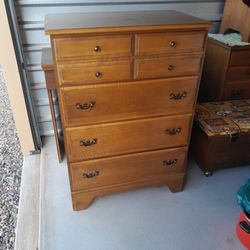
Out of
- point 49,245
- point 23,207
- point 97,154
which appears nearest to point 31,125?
point 23,207

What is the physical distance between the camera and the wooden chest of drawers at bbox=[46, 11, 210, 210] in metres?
1.22

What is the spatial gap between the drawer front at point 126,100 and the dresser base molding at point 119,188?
500mm

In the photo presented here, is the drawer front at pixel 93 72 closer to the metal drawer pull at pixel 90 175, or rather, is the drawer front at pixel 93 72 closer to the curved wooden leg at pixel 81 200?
the metal drawer pull at pixel 90 175

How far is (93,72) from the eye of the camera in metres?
1.26

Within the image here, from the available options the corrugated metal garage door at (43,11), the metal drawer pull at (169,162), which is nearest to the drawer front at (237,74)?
the corrugated metal garage door at (43,11)

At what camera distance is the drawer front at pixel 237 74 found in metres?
2.04

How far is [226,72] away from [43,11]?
1.46 metres

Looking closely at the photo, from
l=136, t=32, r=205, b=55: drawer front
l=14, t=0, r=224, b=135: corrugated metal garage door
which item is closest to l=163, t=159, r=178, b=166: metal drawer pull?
l=136, t=32, r=205, b=55: drawer front

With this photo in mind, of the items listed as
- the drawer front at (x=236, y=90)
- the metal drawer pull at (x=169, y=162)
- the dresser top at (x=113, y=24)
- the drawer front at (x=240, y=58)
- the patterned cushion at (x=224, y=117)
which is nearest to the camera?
the dresser top at (x=113, y=24)

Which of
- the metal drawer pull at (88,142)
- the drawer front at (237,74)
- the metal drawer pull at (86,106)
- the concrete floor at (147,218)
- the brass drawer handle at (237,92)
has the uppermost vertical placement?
the metal drawer pull at (86,106)

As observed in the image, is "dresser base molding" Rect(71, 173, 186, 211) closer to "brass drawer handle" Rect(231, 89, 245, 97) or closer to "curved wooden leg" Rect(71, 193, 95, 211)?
"curved wooden leg" Rect(71, 193, 95, 211)

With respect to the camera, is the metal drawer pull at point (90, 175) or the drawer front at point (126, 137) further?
the metal drawer pull at point (90, 175)

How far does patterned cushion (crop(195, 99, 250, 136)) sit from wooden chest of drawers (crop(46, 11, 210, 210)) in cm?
34

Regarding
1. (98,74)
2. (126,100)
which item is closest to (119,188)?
(126,100)
